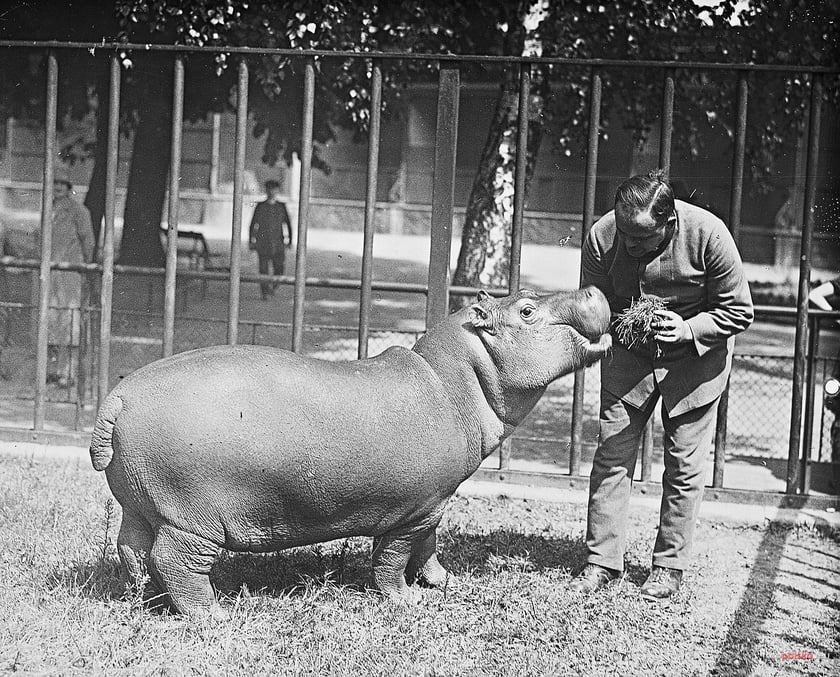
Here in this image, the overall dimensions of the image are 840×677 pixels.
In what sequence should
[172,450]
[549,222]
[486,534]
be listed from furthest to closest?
[549,222]
[486,534]
[172,450]

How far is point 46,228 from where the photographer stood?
734cm

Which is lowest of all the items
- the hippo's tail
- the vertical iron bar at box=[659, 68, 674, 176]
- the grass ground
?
the grass ground

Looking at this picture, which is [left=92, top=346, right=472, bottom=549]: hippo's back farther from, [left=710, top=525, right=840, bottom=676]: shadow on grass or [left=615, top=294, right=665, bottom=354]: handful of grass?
[left=710, top=525, right=840, bottom=676]: shadow on grass

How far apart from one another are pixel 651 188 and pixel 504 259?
7766 mm

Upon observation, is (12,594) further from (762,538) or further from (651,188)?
(762,538)

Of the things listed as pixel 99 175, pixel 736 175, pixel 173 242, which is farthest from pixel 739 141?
pixel 99 175

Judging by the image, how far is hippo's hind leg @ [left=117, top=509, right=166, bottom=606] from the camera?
4570mm

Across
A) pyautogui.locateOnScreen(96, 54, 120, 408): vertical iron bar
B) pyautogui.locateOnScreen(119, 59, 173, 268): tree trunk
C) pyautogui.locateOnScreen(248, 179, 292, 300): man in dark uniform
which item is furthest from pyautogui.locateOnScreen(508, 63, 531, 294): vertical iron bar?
pyautogui.locateOnScreen(248, 179, 292, 300): man in dark uniform

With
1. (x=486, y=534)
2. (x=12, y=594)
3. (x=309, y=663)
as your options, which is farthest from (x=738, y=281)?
(x=12, y=594)

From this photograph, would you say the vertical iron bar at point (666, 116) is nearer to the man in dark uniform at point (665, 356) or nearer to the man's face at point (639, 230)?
the man in dark uniform at point (665, 356)

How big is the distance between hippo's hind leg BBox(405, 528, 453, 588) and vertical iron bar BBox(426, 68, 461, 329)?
214cm

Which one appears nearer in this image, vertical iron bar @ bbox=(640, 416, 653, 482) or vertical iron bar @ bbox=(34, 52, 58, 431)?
vertical iron bar @ bbox=(640, 416, 653, 482)

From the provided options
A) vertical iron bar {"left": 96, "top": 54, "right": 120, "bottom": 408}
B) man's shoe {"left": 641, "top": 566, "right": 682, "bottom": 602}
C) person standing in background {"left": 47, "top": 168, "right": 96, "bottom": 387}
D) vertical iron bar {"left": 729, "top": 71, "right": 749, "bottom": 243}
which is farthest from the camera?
person standing in background {"left": 47, "top": 168, "right": 96, "bottom": 387}

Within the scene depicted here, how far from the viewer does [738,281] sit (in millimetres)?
5164
